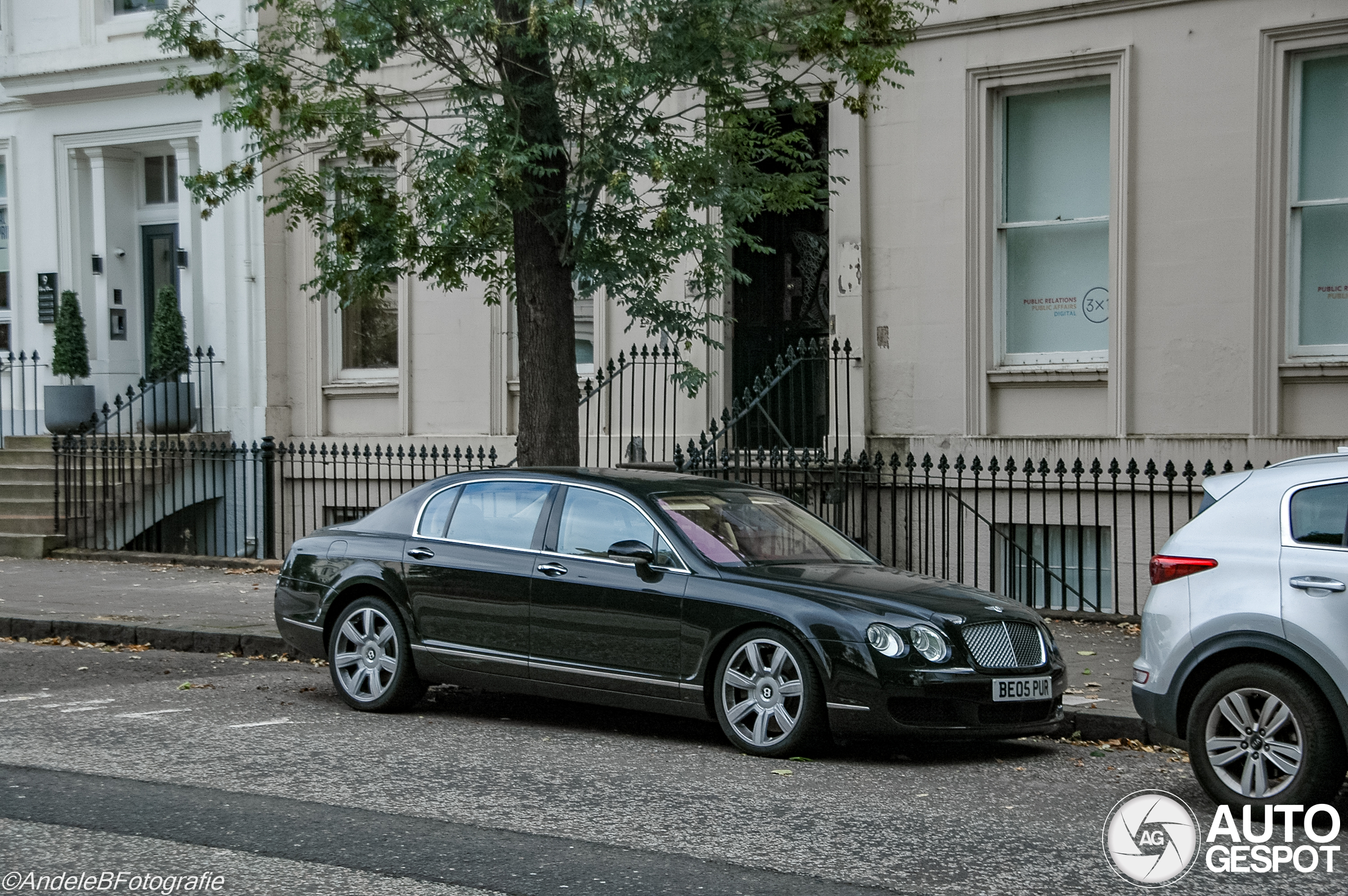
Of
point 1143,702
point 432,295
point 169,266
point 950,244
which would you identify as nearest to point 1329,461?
point 1143,702

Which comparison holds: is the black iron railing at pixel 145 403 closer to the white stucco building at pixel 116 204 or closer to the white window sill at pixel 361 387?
the white stucco building at pixel 116 204

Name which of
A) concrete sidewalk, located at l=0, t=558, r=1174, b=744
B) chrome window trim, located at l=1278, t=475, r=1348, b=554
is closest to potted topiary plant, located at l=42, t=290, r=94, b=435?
concrete sidewalk, located at l=0, t=558, r=1174, b=744

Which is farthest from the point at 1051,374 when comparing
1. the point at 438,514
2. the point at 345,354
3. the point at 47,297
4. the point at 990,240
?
the point at 47,297

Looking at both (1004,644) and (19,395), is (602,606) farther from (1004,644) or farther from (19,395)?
(19,395)

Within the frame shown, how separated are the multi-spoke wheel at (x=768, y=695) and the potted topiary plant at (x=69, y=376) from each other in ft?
43.9

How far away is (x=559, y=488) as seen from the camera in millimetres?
8898

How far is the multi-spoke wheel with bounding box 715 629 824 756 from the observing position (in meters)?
7.71

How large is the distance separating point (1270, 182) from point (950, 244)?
2.87 meters

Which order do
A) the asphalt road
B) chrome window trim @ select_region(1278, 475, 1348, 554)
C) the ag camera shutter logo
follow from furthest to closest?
chrome window trim @ select_region(1278, 475, 1348, 554) < the ag camera shutter logo < the asphalt road

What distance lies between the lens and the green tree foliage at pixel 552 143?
438 inches

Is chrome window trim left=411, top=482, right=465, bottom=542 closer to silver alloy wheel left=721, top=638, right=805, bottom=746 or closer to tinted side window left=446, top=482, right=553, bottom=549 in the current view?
tinted side window left=446, top=482, right=553, bottom=549

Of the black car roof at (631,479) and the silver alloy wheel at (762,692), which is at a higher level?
the black car roof at (631,479)

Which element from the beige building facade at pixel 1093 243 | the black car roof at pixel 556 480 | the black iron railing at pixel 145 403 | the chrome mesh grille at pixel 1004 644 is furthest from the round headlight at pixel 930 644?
the black iron railing at pixel 145 403

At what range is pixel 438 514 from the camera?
9.27 meters
